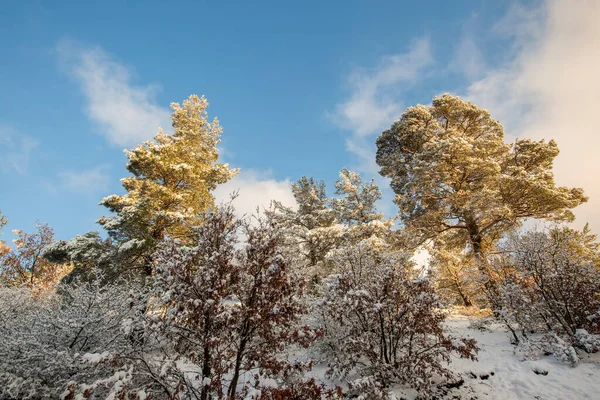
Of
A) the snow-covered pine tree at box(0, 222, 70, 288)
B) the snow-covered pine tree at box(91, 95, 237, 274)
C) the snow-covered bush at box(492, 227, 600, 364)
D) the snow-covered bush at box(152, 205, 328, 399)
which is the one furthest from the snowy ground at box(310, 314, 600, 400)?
the snow-covered pine tree at box(0, 222, 70, 288)

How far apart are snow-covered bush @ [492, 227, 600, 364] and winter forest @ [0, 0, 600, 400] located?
53 mm

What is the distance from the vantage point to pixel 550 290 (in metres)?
8.15

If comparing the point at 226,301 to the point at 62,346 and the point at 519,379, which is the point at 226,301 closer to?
the point at 62,346

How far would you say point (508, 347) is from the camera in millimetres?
8312

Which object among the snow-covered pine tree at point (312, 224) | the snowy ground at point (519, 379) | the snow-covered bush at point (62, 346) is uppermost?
the snow-covered pine tree at point (312, 224)

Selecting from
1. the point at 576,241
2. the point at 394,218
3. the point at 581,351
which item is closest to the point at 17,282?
the point at 394,218

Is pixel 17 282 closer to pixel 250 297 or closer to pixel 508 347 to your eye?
pixel 250 297

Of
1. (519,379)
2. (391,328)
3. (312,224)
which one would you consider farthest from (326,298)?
(312,224)

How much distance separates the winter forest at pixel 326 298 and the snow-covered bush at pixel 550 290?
5 centimetres

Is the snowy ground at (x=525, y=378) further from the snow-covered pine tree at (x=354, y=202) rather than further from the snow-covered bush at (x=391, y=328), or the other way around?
the snow-covered pine tree at (x=354, y=202)

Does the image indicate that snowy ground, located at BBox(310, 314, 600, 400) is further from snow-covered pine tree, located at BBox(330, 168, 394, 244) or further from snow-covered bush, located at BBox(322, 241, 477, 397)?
snow-covered pine tree, located at BBox(330, 168, 394, 244)

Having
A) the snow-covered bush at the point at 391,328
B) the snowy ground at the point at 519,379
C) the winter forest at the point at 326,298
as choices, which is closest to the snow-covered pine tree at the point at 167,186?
the winter forest at the point at 326,298

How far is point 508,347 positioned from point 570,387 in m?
2.61

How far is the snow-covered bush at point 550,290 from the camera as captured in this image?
7.60 meters
